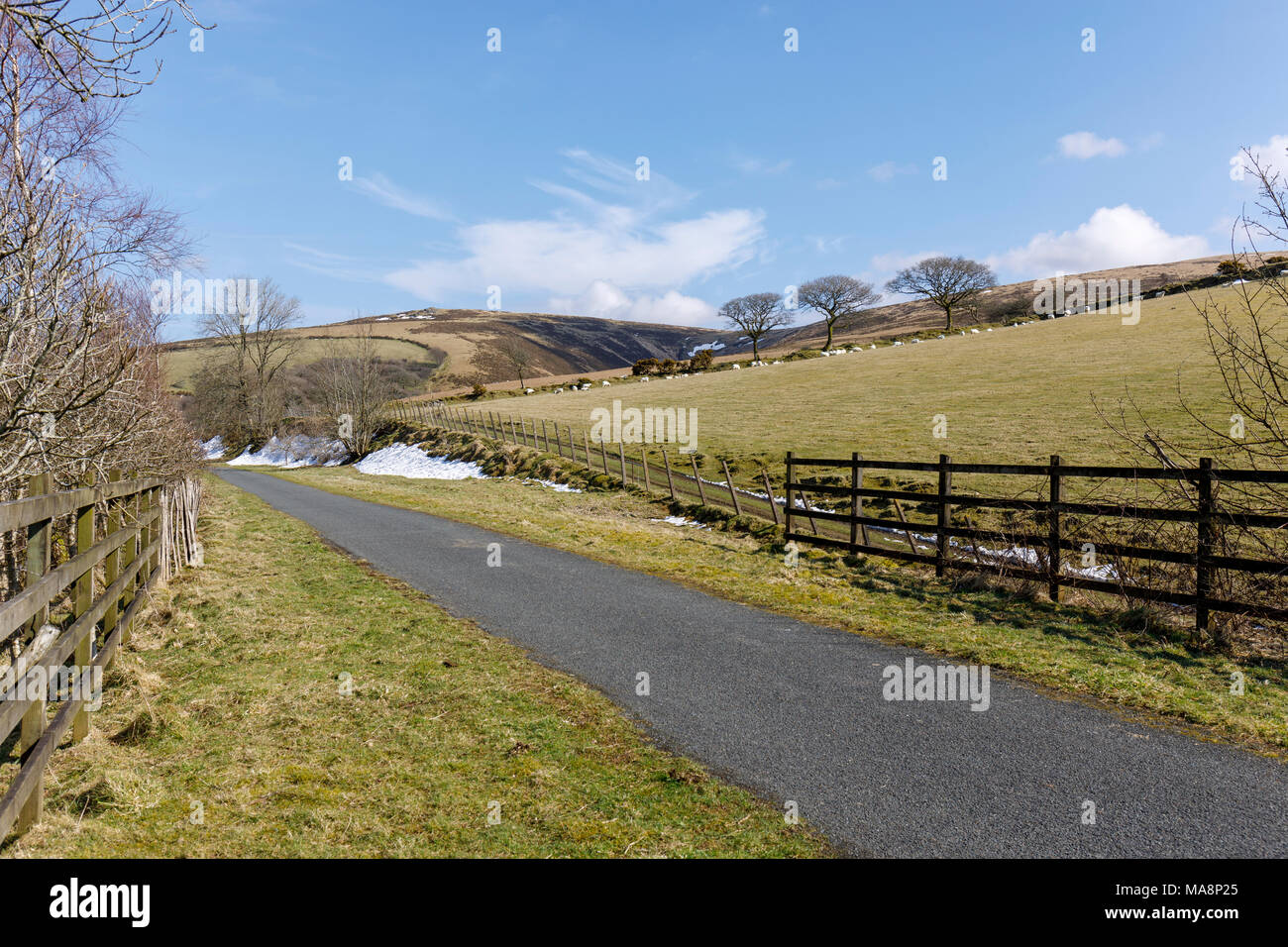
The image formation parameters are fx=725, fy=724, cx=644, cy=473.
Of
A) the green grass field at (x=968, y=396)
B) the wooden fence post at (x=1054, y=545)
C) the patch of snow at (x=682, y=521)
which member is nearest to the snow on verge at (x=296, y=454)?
the green grass field at (x=968, y=396)

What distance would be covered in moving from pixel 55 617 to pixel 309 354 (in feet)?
375

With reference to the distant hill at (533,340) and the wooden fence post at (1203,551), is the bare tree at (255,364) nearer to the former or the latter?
the distant hill at (533,340)

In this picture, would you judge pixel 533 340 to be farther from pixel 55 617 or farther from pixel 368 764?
pixel 368 764

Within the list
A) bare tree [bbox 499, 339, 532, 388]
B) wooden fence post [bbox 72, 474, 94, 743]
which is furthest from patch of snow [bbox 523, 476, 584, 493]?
bare tree [bbox 499, 339, 532, 388]

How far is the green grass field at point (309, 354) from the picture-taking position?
102m

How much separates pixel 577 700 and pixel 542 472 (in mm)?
24505

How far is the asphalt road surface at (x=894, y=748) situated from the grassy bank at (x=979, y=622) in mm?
505

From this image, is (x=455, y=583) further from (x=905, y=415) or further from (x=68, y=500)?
(x=905, y=415)

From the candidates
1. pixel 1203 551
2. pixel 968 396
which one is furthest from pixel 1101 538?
pixel 968 396

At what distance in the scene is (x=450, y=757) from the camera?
525 centimetres

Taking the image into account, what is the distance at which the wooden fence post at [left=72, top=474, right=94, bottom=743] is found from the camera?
18.5 ft

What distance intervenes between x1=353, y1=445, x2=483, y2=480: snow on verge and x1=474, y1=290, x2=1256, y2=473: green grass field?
322 inches
